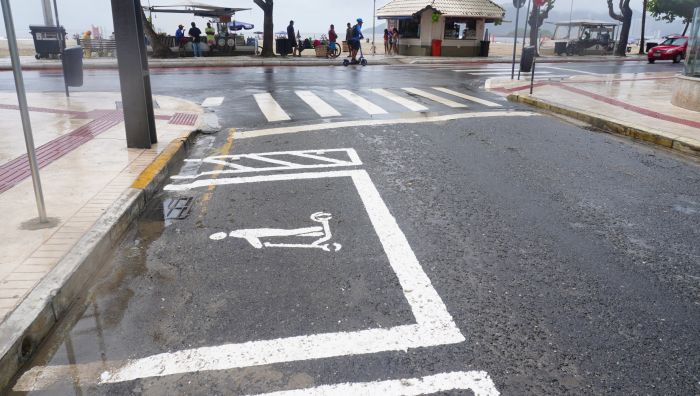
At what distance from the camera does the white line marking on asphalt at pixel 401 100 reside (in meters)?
12.6

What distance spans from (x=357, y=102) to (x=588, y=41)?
3451cm

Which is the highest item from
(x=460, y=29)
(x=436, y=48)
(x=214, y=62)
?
(x=460, y=29)

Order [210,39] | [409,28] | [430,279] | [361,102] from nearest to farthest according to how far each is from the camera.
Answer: [430,279] < [361,102] < [210,39] < [409,28]

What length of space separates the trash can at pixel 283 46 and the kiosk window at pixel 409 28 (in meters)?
8.90

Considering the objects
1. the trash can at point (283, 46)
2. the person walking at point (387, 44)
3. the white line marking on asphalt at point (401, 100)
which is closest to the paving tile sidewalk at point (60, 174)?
the white line marking on asphalt at point (401, 100)

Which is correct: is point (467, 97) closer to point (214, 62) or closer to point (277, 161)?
point (277, 161)

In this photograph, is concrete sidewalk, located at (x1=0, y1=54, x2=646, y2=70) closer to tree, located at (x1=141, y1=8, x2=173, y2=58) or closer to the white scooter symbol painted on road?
tree, located at (x1=141, y1=8, x2=173, y2=58)

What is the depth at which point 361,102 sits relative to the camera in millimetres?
13531

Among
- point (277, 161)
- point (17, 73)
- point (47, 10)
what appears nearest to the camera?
point (17, 73)

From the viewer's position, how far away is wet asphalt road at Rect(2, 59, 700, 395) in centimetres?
297

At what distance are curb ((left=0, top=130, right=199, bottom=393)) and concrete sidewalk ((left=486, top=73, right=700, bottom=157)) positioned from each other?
8455mm

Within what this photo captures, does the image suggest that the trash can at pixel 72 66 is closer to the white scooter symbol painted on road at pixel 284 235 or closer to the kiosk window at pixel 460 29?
the white scooter symbol painted on road at pixel 284 235

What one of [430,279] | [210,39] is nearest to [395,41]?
[210,39]

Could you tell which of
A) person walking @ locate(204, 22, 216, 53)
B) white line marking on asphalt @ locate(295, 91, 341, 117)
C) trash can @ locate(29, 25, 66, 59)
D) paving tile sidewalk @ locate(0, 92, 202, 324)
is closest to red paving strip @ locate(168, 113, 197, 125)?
paving tile sidewalk @ locate(0, 92, 202, 324)
